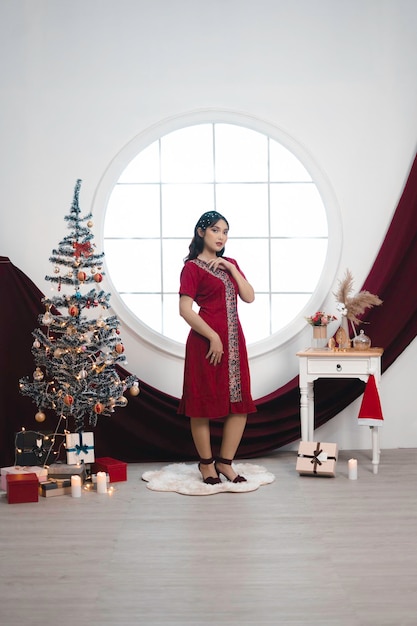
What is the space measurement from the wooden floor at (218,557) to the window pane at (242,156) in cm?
209

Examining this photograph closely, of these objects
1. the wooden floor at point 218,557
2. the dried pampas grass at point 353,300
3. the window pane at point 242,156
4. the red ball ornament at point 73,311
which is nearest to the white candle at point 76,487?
the wooden floor at point 218,557

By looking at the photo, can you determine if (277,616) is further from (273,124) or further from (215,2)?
(215,2)

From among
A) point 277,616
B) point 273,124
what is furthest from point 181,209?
point 277,616

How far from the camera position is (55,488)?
157 inches

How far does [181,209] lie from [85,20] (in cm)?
138

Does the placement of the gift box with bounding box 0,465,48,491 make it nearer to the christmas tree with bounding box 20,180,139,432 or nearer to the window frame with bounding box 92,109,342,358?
the christmas tree with bounding box 20,180,139,432

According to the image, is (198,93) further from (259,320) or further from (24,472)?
(24,472)

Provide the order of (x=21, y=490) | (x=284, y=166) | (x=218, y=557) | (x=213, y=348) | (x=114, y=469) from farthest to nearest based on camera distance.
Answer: (x=284, y=166)
(x=114, y=469)
(x=213, y=348)
(x=21, y=490)
(x=218, y=557)

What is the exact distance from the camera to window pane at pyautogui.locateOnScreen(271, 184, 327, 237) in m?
5.05

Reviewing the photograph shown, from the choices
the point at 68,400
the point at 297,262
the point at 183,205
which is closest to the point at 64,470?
the point at 68,400

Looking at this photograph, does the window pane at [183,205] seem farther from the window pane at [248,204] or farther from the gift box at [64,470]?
the gift box at [64,470]

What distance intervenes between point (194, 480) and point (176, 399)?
2.51ft

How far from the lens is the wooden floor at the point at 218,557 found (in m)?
2.44

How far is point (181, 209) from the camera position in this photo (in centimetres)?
507
